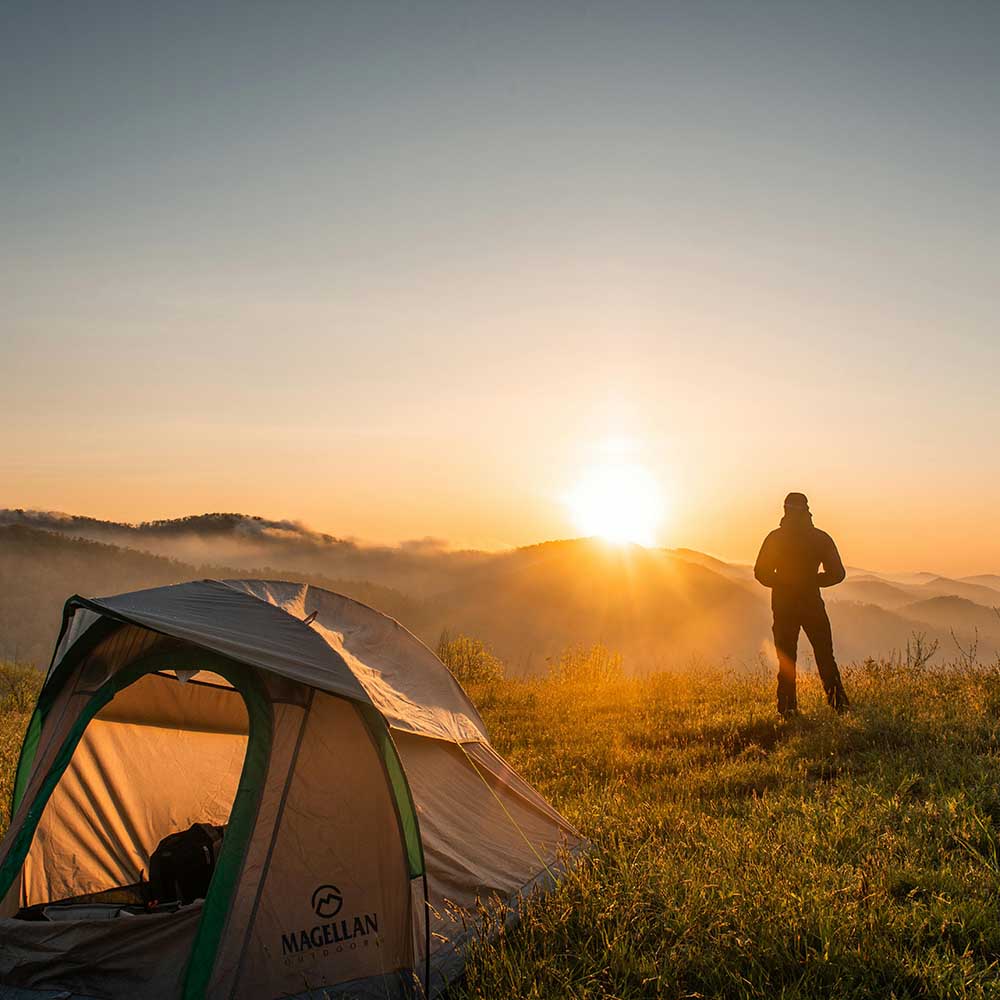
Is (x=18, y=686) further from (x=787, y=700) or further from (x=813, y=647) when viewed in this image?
(x=813, y=647)

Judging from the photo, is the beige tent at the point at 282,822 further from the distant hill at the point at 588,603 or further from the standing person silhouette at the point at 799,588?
the distant hill at the point at 588,603

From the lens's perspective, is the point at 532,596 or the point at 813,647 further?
the point at 532,596

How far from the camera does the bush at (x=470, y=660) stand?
1589 centimetres

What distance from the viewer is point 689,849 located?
6.14 metres

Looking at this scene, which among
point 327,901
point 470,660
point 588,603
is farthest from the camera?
point 588,603

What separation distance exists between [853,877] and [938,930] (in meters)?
0.60

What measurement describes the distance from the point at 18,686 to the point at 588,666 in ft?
33.8

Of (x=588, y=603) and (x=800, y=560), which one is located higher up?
(x=800, y=560)

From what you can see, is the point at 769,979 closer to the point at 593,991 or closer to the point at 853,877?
the point at 593,991

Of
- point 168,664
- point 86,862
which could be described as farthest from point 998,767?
point 86,862

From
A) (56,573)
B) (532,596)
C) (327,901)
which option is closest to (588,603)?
(532,596)

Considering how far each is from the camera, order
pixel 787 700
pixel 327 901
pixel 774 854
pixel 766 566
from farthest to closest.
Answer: pixel 766 566, pixel 787 700, pixel 774 854, pixel 327 901

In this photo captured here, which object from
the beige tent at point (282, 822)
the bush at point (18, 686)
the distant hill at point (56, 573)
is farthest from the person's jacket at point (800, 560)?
the distant hill at point (56, 573)

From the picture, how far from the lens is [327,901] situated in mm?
4797
